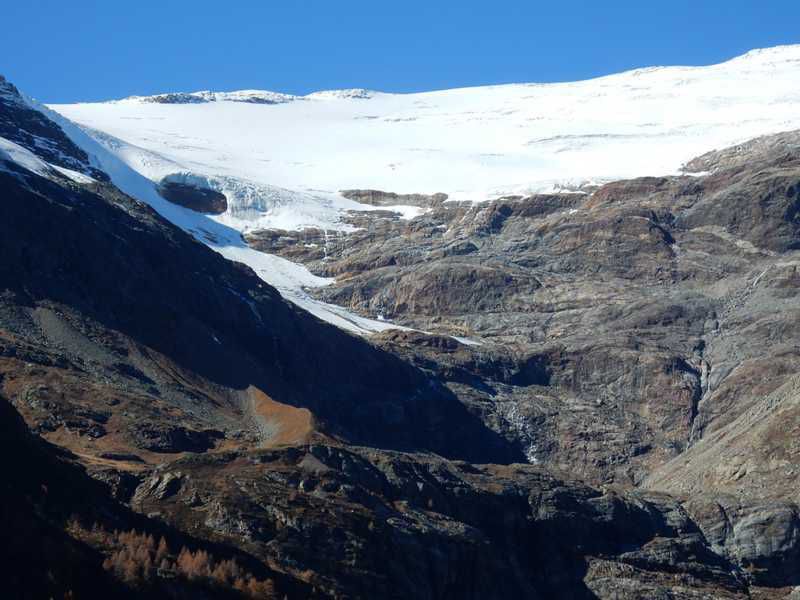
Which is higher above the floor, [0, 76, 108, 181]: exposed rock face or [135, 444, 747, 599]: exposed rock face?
[0, 76, 108, 181]: exposed rock face

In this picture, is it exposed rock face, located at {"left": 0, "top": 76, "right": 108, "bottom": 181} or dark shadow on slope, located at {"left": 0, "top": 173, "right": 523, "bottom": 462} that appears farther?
exposed rock face, located at {"left": 0, "top": 76, "right": 108, "bottom": 181}

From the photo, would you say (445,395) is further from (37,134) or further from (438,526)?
(37,134)

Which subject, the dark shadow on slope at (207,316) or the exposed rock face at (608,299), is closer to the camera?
the dark shadow on slope at (207,316)

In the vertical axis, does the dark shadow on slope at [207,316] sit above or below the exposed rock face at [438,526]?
above

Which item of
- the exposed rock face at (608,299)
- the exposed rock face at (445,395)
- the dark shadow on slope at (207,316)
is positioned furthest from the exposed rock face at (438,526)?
the exposed rock face at (608,299)

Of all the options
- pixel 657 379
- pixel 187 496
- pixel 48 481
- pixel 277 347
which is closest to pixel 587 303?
pixel 657 379

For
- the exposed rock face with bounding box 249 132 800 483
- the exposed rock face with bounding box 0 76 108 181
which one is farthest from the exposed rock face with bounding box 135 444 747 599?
the exposed rock face with bounding box 0 76 108 181

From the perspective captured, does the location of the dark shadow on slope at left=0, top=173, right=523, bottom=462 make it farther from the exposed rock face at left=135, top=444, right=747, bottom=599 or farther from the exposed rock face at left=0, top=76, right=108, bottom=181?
the exposed rock face at left=0, top=76, right=108, bottom=181

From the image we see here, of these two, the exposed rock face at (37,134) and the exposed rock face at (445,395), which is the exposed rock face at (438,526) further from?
the exposed rock face at (37,134)

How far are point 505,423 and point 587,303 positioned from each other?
33.4 m

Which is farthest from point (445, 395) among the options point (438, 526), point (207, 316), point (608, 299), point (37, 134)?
point (37, 134)

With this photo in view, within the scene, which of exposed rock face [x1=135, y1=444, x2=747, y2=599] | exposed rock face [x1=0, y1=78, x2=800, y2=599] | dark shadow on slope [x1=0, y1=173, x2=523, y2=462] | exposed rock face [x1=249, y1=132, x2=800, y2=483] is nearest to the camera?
exposed rock face [x1=135, y1=444, x2=747, y2=599]

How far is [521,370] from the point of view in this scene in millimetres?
139375

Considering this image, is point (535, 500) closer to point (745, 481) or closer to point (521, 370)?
point (745, 481)
